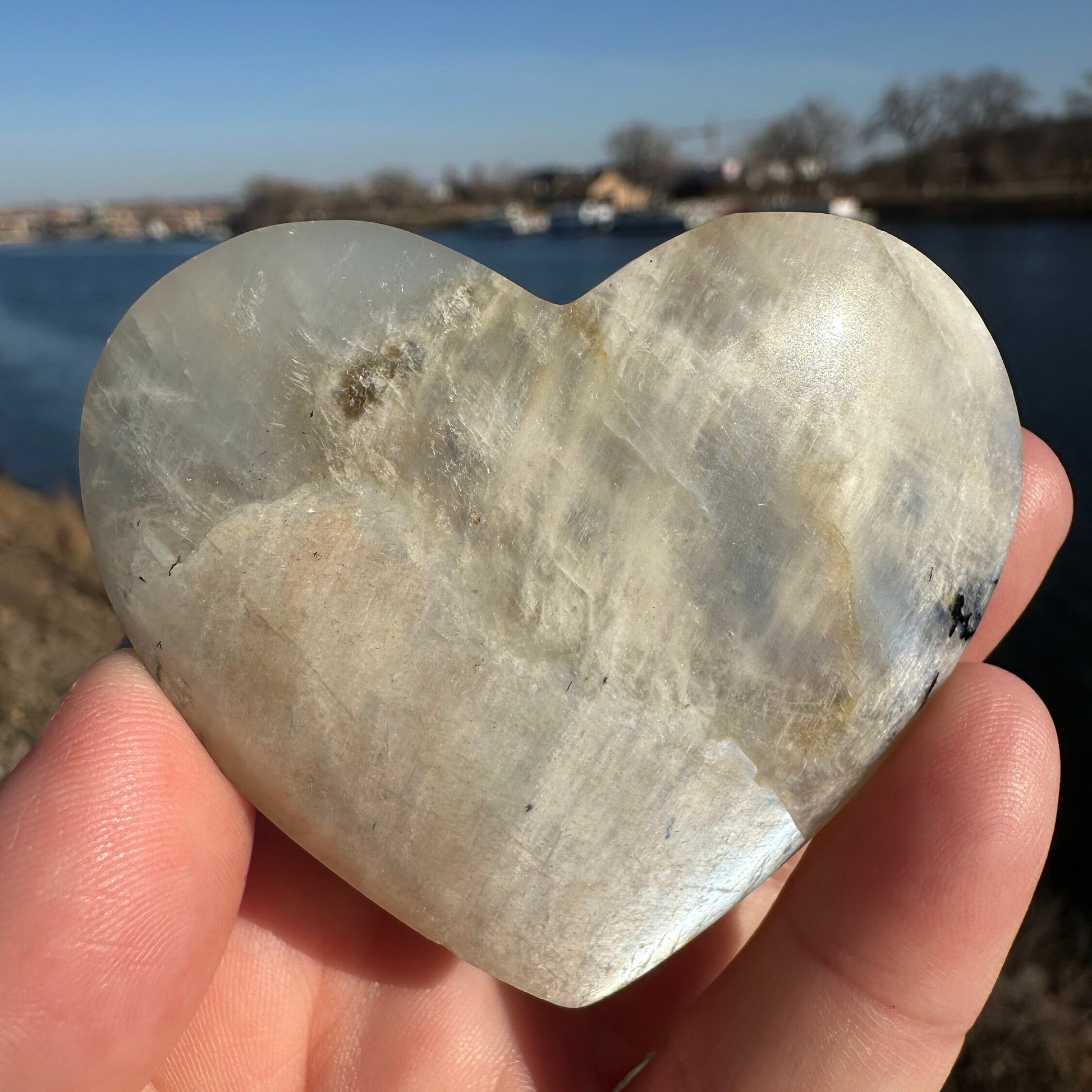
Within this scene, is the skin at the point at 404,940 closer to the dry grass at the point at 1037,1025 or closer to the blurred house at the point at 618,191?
the dry grass at the point at 1037,1025

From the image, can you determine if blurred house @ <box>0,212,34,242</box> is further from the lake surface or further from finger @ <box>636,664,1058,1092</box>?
finger @ <box>636,664,1058,1092</box>

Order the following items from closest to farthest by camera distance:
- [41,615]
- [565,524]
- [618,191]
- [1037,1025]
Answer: [565,524]
[1037,1025]
[41,615]
[618,191]

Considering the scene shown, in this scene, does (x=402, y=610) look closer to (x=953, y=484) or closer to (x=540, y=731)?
(x=540, y=731)

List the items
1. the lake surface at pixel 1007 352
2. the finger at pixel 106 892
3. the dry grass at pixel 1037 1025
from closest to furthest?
the finger at pixel 106 892 → the dry grass at pixel 1037 1025 → the lake surface at pixel 1007 352

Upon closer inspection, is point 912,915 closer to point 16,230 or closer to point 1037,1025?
point 1037,1025

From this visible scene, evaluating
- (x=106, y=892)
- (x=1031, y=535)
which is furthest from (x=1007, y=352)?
(x=106, y=892)

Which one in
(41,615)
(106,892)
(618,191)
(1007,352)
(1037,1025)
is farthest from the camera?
(618,191)

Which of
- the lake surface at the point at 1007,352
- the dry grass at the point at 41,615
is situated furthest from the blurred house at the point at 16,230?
the dry grass at the point at 41,615
